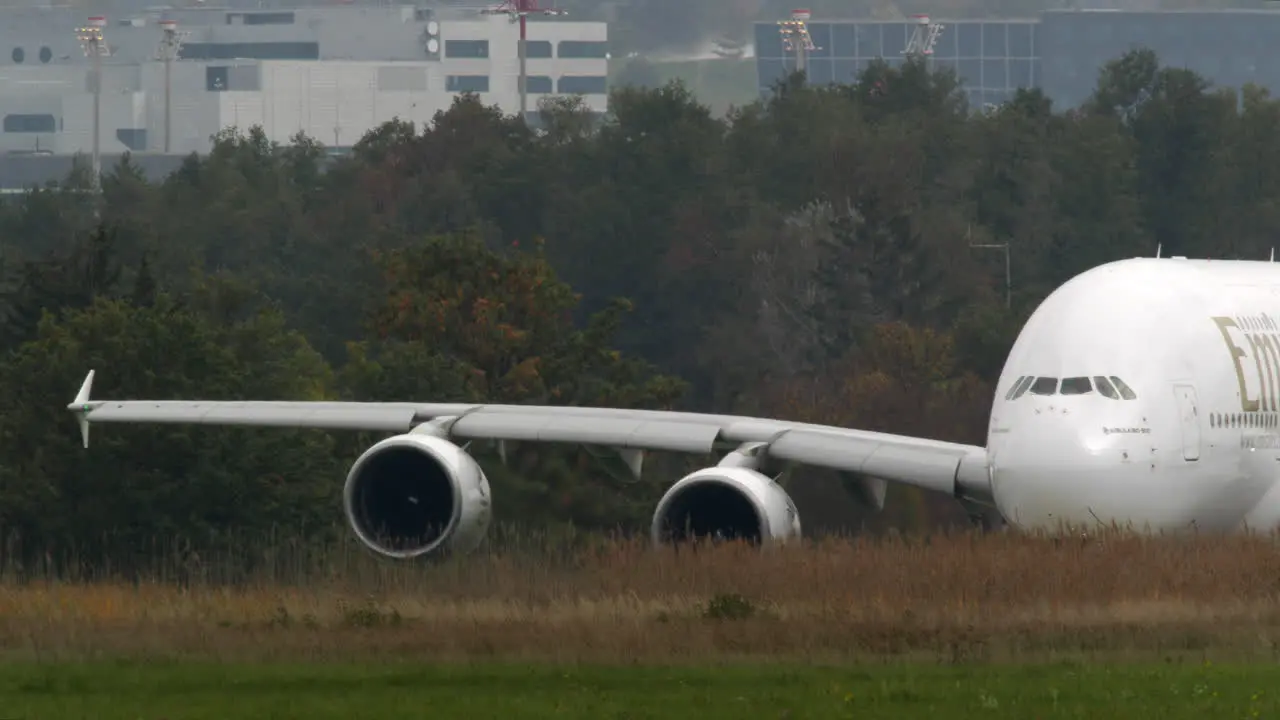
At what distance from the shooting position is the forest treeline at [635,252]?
5066cm

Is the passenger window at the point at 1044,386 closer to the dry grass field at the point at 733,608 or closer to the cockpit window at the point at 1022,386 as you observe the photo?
the cockpit window at the point at 1022,386

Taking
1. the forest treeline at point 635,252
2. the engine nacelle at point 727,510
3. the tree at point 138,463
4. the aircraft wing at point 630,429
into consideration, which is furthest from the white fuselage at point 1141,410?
the tree at point 138,463

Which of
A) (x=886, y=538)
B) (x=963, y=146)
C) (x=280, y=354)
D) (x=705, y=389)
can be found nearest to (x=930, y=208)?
(x=963, y=146)

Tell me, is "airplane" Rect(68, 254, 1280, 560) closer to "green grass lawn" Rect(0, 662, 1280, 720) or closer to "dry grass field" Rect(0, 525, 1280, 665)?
"dry grass field" Rect(0, 525, 1280, 665)

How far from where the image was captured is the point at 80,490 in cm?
4050

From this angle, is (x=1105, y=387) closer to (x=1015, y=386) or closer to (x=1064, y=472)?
(x=1015, y=386)

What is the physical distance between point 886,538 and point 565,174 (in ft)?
256

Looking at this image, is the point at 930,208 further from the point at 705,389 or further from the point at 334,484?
the point at 334,484

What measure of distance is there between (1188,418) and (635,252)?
74.1 m

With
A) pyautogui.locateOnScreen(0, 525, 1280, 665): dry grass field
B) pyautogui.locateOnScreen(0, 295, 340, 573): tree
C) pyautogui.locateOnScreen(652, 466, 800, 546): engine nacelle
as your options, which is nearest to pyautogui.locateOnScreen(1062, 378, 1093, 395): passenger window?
pyautogui.locateOnScreen(0, 525, 1280, 665): dry grass field

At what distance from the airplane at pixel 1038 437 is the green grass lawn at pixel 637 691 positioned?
5.90 metres

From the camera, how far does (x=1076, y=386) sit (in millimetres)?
27859

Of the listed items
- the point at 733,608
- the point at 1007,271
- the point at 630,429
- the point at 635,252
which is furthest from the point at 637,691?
the point at 635,252

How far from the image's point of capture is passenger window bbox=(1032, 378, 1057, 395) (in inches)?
1098
